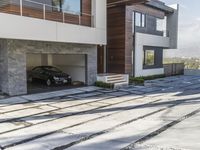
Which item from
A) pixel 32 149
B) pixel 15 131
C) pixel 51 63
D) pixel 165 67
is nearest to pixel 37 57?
pixel 51 63

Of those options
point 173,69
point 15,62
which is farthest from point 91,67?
point 173,69

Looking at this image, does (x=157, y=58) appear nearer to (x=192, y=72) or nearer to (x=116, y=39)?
(x=192, y=72)

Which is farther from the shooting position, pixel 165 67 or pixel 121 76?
pixel 165 67

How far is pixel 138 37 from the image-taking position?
886 inches

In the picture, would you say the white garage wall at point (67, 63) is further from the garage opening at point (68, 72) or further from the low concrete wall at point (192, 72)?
the low concrete wall at point (192, 72)

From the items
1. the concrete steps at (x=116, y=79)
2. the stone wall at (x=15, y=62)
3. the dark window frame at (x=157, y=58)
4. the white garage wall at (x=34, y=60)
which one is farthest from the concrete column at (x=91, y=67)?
the dark window frame at (x=157, y=58)

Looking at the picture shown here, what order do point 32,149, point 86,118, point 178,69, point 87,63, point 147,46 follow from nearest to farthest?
point 32,149 → point 86,118 → point 87,63 → point 147,46 → point 178,69

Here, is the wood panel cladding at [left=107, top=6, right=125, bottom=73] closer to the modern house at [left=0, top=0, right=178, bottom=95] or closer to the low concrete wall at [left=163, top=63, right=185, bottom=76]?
the modern house at [left=0, top=0, right=178, bottom=95]

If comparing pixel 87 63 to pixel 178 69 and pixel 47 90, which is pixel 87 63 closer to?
pixel 47 90

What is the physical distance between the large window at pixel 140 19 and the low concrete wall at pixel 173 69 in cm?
636

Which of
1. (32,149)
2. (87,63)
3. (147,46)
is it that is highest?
(147,46)

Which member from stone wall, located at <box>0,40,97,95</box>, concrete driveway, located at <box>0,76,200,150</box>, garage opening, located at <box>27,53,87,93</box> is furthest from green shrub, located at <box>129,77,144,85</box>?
stone wall, located at <box>0,40,97,95</box>

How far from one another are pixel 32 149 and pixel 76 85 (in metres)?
11.9

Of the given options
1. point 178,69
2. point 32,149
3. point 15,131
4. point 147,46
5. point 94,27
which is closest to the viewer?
point 32,149
